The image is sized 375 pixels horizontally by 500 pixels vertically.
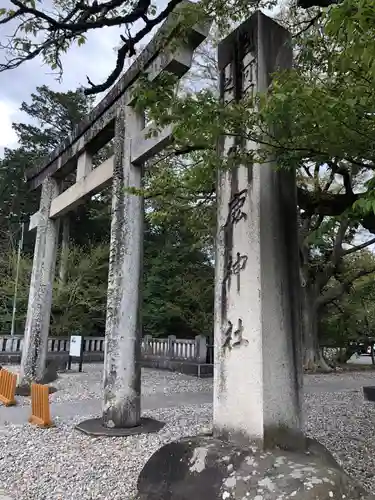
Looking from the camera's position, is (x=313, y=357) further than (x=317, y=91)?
Yes

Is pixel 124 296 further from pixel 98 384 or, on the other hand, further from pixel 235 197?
pixel 98 384

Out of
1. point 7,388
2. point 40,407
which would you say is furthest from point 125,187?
point 7,388

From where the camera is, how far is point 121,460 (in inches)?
163

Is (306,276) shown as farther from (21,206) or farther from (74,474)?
(21,206)

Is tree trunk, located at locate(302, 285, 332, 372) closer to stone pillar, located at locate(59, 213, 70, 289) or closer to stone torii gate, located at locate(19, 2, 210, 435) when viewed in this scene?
stone pillar, located at locate(59, 213, 70, 289)

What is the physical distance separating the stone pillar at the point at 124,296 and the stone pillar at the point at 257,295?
2.10 metres

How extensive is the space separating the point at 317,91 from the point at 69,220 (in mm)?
21152

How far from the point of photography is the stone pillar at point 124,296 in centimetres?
529

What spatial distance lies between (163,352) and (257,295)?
10.9 metres

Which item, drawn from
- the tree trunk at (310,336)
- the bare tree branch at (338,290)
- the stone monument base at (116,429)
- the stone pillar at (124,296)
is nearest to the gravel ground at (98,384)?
the stone monument base at (116,429)

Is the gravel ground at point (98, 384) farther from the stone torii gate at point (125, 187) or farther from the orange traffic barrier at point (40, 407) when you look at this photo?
the stone torii gate at point (125, 187)

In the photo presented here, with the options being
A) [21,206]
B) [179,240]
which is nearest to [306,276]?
[179,240]

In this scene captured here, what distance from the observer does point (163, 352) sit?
45.0 feet

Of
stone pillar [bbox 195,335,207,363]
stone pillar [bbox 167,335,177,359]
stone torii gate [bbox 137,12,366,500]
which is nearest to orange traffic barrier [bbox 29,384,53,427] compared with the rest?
stone torii gate [bbox 137,12,366,500]
